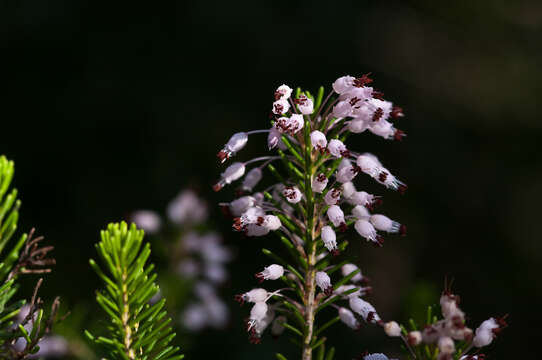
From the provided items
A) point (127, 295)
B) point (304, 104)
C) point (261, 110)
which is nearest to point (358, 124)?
point (304, 104)

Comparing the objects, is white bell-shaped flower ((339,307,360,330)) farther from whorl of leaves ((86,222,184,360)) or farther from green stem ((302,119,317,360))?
whorl of leaves ((86,222,184,360))

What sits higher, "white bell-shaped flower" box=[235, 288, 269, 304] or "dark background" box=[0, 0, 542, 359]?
"dark background" box=[0, 0, 542, 359]

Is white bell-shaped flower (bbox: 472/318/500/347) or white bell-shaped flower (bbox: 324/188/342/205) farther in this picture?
white bell-shaped flower (bbox: 324/188/342/205)

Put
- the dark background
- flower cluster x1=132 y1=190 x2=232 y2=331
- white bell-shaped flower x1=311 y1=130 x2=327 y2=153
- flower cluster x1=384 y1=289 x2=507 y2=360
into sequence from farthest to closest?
→ the dark background < flower cluster x1=132 y1=190 x2=232 y2=331 < white bell-shaped flower x1=311 y1=130 x2=327 y2=153 < flower cluster x1=384 y1=289 x2=507 y2=360

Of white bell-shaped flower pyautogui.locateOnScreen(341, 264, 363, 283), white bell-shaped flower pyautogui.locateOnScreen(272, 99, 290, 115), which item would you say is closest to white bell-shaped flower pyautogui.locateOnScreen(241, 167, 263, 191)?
white bell-shaped flower pyautogui.locateOnScreen(272, 99, 290, 115)

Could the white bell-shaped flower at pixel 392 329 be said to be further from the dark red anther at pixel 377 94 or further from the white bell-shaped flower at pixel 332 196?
the dark red anther at pixel 377 94
